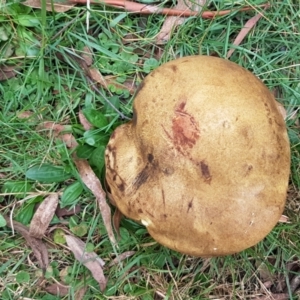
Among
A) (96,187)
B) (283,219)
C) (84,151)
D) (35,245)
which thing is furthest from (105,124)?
(283,219)

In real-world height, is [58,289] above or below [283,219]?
below

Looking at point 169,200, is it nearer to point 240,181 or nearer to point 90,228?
point 240,181

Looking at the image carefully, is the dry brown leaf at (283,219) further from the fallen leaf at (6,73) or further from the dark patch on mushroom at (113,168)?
the fallen leaf at (6,73)

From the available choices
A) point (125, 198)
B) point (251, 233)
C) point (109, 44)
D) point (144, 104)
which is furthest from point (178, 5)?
point (251, 233)

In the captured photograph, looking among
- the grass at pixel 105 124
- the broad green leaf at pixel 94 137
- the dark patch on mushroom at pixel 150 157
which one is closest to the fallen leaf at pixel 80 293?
the grass at pixel 105 124

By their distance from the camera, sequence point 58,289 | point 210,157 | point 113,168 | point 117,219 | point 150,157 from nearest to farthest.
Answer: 1. point 210,157
2. point 150,157
3. point 113,168
4. point 117,219
5. point 58,289

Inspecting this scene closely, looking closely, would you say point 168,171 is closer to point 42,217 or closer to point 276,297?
point 42,217
